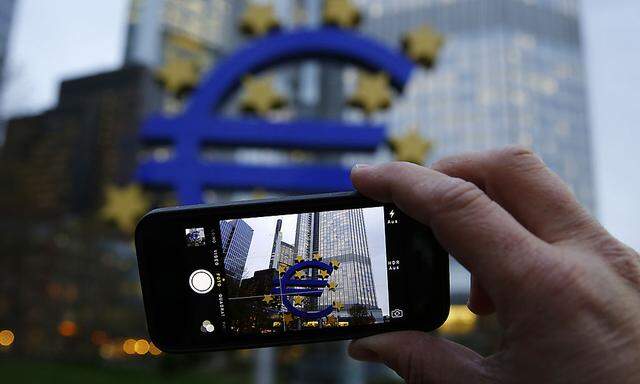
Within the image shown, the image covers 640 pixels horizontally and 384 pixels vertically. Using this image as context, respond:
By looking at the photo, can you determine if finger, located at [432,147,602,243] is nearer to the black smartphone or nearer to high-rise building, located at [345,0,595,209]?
the black smartphone

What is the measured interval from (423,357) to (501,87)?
259 feet

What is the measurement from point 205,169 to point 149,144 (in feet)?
A: 4.54

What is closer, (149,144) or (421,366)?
(421,366)

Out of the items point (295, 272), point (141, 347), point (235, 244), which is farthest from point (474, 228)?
point (141, 347)

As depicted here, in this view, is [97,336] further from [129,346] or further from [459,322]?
[459,322]

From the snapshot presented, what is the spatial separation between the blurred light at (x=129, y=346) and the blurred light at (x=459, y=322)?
29.9 metres

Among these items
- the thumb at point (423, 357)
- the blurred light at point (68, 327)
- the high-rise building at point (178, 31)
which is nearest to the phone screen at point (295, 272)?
the thumb at point (423, 357)

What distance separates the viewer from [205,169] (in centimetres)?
898

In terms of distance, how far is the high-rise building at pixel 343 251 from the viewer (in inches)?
64.0

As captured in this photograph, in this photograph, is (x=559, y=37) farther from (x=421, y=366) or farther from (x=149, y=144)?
(x=421, y=366)

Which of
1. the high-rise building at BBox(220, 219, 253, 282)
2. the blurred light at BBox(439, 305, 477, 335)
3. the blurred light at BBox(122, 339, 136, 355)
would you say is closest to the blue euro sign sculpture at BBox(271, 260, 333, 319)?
the high-rise building at BBox(220, 219, 253, 282)

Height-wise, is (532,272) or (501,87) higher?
(501,87)

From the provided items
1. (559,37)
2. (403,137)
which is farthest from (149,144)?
(559,37)

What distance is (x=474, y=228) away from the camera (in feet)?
3.67
